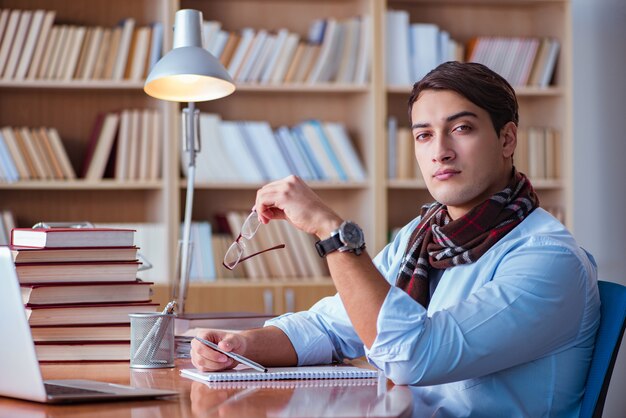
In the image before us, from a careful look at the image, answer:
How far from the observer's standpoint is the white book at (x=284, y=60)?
Result: 3850mm

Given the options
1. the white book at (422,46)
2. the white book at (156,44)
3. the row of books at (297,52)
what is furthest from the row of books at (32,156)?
the white book at (422,46)

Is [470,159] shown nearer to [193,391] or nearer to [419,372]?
[419,372]

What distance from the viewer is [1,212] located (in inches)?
145

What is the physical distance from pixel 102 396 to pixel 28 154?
2.52m

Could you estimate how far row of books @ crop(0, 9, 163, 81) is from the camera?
144 inches


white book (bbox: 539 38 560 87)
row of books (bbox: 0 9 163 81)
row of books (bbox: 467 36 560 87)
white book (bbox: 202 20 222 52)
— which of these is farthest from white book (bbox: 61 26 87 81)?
white book (bbox: 539 38 560 87)

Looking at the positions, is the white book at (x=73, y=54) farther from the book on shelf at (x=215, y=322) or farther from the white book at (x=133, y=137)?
the book on shelf at (x=215, y=322)

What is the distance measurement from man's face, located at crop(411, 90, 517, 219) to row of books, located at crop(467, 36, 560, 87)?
93.4 inches

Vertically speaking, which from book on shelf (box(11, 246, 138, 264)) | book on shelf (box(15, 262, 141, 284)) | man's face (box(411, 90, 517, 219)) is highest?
man's face (box(411, 90, 517, 219))

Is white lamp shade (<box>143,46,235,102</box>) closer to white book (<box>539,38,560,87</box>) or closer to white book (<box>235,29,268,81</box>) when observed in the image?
white book (<box>235,29,268,81</box>)

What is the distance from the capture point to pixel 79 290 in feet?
6.01

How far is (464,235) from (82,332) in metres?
0.77

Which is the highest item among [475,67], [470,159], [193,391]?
[475,67]

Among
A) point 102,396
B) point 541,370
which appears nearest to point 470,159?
point 541,370
